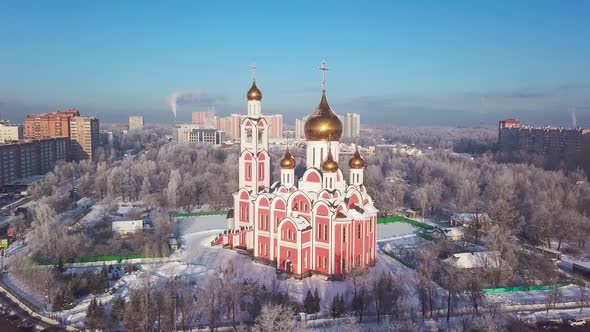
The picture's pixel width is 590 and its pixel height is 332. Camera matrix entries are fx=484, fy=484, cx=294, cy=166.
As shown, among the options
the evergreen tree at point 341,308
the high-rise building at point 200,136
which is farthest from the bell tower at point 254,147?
the high-rise building at point 200,136

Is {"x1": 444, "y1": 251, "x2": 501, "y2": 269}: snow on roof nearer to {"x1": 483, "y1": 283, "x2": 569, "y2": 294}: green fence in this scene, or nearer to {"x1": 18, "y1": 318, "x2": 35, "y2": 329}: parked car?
{"x1": 483, "y1": 283, "x2": 569, "y2": 294}: green fence

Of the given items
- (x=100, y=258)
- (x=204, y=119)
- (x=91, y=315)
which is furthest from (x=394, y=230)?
(x=204, y=119)

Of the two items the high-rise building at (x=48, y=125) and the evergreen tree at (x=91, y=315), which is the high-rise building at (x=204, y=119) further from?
the evergreen tree at (x=91, y=315)

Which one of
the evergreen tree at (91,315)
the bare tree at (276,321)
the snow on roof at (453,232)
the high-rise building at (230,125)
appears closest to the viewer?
the bare tree at (276,321)

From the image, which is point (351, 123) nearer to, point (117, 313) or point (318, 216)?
point (318, 216)

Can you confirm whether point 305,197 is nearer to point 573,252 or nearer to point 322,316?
point 322,316

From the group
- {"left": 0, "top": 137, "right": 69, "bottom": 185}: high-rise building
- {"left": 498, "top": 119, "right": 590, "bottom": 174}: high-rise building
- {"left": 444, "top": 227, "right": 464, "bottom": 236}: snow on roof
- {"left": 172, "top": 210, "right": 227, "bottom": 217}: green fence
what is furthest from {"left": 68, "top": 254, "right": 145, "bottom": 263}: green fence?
{"left": 498, "top": 119, "right": 590, "bottom": 174}: high-rise building
